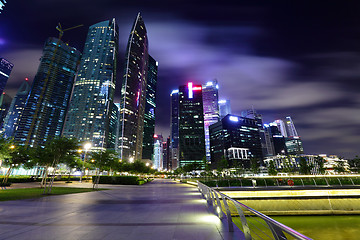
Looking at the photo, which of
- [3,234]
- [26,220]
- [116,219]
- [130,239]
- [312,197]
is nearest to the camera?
[130,239]

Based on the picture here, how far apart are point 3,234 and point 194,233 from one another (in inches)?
239

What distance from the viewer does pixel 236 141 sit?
17312 cm

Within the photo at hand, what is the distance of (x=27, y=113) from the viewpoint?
17650 centimetres

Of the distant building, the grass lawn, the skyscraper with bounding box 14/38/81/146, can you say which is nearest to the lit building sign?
the distant building

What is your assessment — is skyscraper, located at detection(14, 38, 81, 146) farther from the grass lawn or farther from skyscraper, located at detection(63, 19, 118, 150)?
the grass lawn

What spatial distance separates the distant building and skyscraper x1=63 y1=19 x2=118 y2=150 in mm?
120788

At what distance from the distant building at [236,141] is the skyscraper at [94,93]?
121 meters

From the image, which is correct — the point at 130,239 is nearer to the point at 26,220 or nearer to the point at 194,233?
the point at 194,233

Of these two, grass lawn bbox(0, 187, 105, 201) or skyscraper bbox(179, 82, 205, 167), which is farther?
skyscraper bbox(179, 82, 205, 167)

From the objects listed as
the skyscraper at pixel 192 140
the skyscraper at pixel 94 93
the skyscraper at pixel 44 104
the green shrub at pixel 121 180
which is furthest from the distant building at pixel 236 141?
the skyscraper at pixel 44 104

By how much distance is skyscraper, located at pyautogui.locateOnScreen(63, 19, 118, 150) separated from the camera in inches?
6260

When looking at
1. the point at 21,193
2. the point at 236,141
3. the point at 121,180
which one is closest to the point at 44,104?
the point at 121,180

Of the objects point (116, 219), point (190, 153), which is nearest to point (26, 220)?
point (116, 219)

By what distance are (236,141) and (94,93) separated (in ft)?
511
